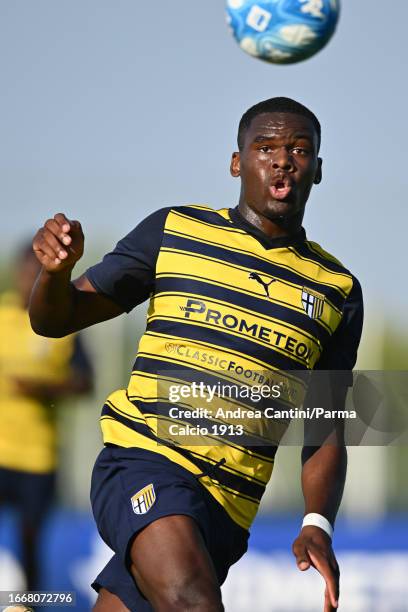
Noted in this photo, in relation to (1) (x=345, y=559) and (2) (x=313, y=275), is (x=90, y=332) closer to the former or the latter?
(1) (x=345, y=559)

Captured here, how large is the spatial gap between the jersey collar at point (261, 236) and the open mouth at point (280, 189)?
17 centimetres

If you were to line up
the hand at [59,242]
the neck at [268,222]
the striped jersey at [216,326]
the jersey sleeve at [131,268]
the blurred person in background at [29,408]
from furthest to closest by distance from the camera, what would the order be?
1. the blurred person in background at [29,408]
2. the neck at [268,222]
3. the jersey sleeve at [131,268]
4. the striped jersey at [216,326]
5. the hand at [59,242]

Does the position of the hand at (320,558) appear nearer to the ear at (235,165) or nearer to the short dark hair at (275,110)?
the ear at (235,165)

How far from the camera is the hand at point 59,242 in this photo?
4.97m

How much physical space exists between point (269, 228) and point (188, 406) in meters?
0.90

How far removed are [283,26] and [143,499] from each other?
84.6 inches

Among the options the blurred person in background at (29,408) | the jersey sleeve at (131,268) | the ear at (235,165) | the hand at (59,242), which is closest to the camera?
the hand at (59,242)

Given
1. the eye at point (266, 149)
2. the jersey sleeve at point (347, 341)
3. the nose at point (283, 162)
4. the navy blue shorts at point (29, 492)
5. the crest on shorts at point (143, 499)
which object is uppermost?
the eye at point (266, 149)

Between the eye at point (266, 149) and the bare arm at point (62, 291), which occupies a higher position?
the eye at point (266, 149)

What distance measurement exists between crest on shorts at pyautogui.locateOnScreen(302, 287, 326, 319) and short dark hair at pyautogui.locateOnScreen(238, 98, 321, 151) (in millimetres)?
706

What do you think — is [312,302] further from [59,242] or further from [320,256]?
[59,242]

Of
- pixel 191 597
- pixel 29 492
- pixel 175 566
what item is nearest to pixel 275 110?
pixel 175 566

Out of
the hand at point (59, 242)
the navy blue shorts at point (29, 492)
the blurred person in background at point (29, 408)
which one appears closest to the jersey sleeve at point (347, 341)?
the hand at point (59, 242)

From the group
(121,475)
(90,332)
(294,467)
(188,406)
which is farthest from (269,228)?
(294,467)
